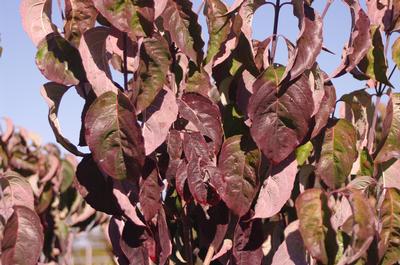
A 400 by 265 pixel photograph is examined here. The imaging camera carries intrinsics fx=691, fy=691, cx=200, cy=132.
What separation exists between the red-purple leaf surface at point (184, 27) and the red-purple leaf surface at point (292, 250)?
482mm

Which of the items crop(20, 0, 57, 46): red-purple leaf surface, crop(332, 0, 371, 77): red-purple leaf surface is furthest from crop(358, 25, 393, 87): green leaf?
crop(20, 0, 57, 46): red-purple leaf surface

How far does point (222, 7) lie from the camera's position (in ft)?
5.89

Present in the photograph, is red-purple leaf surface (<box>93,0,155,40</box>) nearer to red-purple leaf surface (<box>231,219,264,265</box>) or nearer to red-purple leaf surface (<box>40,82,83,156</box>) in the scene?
red-purple leaf surface (<box>40,82,83,156</box>)

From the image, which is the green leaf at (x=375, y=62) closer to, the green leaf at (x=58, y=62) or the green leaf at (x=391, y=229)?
the green leaf at (x=391, y=229)

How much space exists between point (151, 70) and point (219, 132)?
27 cm

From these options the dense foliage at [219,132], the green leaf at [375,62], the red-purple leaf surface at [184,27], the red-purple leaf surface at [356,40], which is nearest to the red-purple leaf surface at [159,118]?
the dense foliage at [219,132]

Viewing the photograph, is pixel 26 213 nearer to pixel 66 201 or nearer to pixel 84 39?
pixel 84 39

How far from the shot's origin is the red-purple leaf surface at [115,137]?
1.51 m

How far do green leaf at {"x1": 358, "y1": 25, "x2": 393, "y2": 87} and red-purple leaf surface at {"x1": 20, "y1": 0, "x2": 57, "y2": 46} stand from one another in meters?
0.84

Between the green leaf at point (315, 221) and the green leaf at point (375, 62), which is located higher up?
the green leaf at point (375, 62)

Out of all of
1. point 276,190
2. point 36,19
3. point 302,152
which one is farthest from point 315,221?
point 36,19

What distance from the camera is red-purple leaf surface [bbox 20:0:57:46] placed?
5.75ft

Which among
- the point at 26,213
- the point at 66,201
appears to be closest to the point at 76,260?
the point at 66,201

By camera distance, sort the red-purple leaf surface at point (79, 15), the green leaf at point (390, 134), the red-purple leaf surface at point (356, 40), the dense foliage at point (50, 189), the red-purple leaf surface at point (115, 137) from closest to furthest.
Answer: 1. the red-purple leaf surface at point (115, 137)
2. the red-purple leaf surface at point (79, 15)
3. the red-purple leaf surface at point (356, 40)
4. the green leaf at point (390, 134)
5. the dense foliage at point (50, 189)
